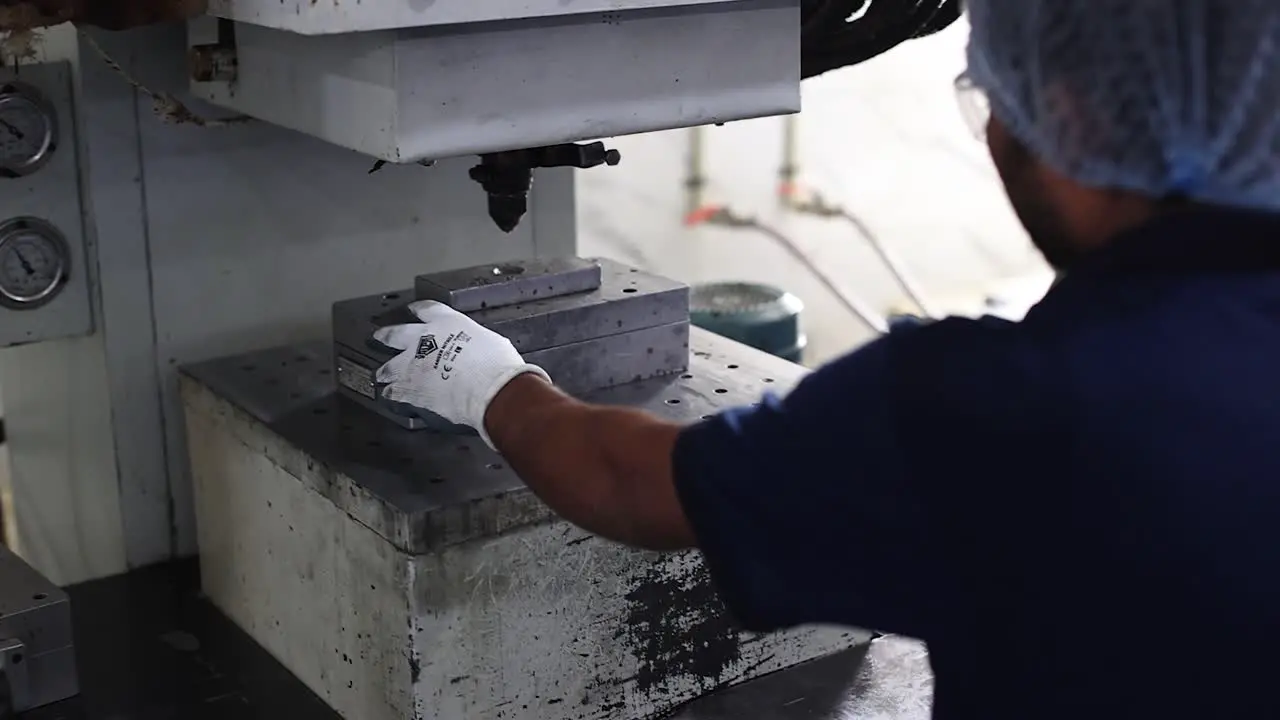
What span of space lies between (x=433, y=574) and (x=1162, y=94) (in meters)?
0.59

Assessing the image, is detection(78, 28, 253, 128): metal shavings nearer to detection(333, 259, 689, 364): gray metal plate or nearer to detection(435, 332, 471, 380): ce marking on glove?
detection(333, 259, 689, 364): gray metal plate

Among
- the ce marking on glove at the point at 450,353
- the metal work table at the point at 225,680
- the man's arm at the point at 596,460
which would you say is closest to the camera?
the man's arm at the point at 596,460

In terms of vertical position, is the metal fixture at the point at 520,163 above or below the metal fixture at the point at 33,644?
above

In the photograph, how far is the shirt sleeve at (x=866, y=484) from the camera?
0.68m

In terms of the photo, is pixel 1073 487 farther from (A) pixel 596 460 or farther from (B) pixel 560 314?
(B) pixel 560 314

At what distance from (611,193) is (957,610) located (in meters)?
1.99

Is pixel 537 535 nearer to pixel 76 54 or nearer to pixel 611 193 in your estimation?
pixel 76 54

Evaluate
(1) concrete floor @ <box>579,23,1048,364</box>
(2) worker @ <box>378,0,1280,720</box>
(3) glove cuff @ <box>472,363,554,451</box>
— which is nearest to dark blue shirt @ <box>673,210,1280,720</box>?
(2) worker @ <box>378,0,1280,720</box>

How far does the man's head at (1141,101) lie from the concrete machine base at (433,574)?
19.4 inches

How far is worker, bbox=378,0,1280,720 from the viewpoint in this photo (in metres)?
0.65

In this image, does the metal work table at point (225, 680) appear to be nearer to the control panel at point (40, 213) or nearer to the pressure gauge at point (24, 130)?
the control panel at point (40, 213)

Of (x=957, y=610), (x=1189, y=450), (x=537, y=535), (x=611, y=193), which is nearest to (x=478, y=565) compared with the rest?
(x=537, y=535)

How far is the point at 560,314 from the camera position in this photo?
1.19 metres

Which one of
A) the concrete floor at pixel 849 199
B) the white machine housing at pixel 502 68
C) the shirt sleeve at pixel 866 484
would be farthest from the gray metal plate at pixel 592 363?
the concrete floor at pixel 849 199
